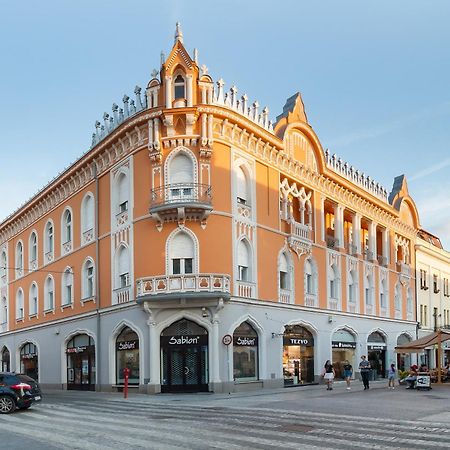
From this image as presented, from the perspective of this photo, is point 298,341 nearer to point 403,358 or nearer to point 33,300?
point 403,358

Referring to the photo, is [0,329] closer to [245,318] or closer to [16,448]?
[245,318]

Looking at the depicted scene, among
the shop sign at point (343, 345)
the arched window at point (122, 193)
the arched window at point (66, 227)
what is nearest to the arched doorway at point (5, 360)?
the arched window at point (66, 227)

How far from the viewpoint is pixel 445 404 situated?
21375mm

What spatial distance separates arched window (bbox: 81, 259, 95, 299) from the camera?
114 feet

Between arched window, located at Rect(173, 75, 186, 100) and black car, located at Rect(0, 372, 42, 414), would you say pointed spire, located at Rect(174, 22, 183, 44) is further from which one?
black car, located at Rect(0, 372, 42, 414)

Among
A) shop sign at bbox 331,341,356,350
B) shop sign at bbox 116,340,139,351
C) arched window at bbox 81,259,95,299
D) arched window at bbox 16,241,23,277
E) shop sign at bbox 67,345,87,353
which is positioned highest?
arched window at bbox 16,241,23,277

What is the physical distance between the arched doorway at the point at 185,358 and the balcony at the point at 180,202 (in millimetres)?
4601

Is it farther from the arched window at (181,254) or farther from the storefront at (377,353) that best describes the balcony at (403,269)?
the arched window at (181,254)

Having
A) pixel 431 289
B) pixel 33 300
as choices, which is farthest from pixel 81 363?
pixel 431 289

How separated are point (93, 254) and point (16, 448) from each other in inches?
881

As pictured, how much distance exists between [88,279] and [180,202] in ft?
31.8

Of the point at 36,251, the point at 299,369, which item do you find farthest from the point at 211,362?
the point at 36,251

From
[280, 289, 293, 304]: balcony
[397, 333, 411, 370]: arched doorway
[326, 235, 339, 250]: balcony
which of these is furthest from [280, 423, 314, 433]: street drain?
[397, 333, 411, 370]: arched doorway

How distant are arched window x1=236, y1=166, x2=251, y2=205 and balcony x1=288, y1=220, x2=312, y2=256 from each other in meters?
3.94
